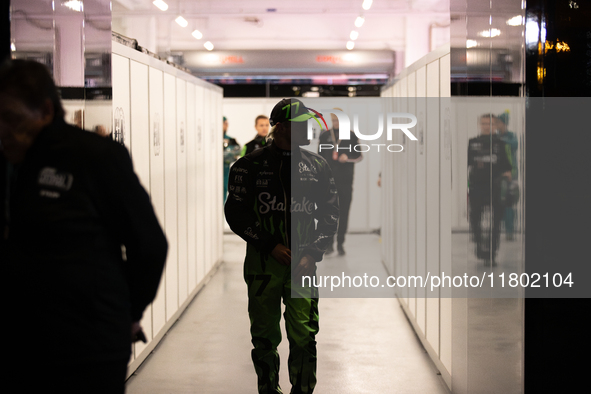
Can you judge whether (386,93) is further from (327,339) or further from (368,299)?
(327,339)

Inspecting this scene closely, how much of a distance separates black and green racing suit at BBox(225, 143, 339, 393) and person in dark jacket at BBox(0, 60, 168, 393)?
138cm

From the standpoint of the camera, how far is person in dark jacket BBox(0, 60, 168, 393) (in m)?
1.45

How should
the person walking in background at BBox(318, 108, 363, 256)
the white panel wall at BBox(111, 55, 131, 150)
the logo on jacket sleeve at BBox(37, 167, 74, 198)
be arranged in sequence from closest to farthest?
the logo on jacket sleeve at BBox(37, 167, 74, 198) → the white panel wall at BBox(111, 55, 131, 150) → the person walking in background at BBox(318, 108, 363, 256)

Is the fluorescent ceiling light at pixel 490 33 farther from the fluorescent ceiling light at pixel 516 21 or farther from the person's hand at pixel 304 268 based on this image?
the person's hand at pixel 304 268

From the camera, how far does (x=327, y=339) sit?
4469mm

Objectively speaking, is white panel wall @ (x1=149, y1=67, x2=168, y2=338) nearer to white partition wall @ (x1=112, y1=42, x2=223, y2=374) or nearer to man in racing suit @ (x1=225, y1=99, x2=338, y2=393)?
white partition wall @ (x1=112, y1=42, x2=223, y2=374)

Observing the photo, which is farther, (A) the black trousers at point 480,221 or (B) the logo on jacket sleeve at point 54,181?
(A) the black trousers at point 480,221

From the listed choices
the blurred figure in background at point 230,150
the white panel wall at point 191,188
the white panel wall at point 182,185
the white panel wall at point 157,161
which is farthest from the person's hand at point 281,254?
the blurred figure in background at point 230,150

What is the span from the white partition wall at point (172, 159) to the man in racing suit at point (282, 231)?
914 mm

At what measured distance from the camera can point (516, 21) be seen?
2547 millimetres

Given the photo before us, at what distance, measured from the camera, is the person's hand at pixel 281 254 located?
9.23 ft

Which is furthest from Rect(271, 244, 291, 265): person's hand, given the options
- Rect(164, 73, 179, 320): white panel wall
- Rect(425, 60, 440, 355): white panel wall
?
Rect(164, 73, 179, 320): white panel wall

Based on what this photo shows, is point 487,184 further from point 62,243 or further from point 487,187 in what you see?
point 62,243

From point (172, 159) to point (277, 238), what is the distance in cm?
203
